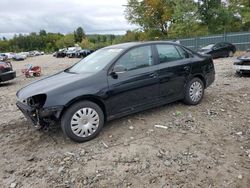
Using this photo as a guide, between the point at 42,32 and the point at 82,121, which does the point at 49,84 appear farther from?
the point at 42,32

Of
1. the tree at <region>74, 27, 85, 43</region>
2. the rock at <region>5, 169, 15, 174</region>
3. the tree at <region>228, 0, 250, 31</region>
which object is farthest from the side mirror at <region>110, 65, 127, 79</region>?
the tree at <region>74, 27, 85, 43</region>

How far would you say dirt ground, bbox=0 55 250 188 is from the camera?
3.69 m

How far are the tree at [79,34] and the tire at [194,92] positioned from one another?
9355cm

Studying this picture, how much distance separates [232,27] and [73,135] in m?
40.2

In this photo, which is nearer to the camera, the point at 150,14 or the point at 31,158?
the point at 31,158

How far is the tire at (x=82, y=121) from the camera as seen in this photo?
463 centimetres

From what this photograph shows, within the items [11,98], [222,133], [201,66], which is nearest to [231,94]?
[201,66]

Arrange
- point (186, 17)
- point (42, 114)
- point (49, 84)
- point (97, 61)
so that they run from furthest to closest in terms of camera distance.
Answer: point (186, 17) → point (97, 61) → point (49, 84) → point (42, 114)

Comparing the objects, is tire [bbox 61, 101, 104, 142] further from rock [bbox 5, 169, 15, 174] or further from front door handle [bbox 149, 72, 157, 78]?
front door handle [bbox 149, 72, 157, 78]

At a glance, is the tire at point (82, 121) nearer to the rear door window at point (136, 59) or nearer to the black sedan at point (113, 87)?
the black sedan at point (113, 87)

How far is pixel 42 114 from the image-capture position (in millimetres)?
4551

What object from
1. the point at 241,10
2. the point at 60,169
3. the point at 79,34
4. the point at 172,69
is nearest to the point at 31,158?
the point at 60,169

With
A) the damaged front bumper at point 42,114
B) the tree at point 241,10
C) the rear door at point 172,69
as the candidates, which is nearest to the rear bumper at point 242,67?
the rear door at point 172,69

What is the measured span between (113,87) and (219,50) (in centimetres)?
1749
